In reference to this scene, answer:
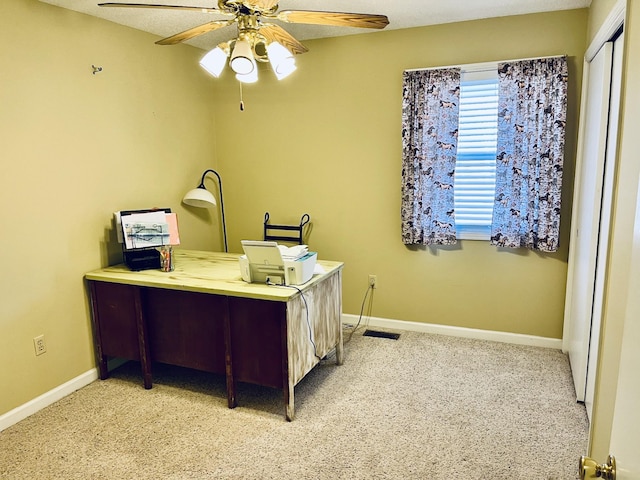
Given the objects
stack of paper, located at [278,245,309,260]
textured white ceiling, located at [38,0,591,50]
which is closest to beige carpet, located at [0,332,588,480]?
stack of paper, located at [278,245,309,260]

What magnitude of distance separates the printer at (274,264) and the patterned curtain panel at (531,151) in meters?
1.64

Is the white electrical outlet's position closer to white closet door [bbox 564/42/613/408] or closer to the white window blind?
the white window blind

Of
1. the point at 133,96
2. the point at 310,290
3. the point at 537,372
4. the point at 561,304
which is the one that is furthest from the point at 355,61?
the point at 537,372

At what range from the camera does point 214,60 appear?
231 cm

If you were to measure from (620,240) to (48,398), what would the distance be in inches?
127

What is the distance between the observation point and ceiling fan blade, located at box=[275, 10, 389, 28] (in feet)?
6.72

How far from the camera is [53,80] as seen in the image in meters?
2.82

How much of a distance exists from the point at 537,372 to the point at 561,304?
0.63m

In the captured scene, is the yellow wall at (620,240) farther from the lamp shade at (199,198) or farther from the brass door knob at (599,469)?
the lamp shade at (199,198)

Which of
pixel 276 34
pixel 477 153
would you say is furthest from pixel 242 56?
pixel 477 153

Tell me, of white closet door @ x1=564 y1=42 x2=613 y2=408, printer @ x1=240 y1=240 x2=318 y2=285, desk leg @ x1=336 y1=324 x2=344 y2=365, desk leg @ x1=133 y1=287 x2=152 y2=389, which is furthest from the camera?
desk leg @ x1=336 y1=324 x2=344 y2=365

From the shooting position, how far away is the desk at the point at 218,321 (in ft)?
8.57

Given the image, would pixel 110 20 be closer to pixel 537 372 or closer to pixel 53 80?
pixel 53 80

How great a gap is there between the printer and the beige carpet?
31.6 inches
